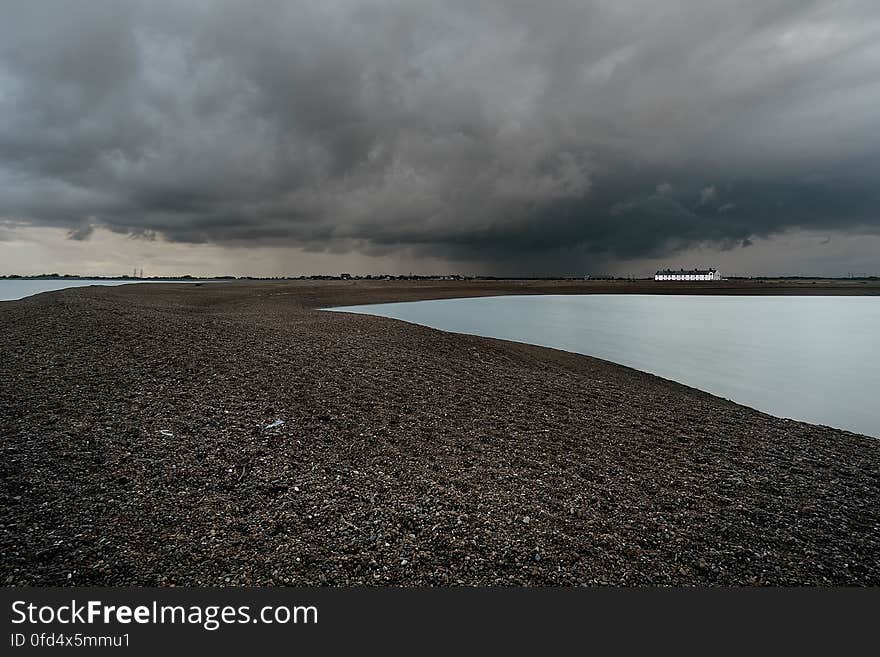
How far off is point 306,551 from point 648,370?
70.7ft

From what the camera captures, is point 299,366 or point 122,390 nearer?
point 122,390

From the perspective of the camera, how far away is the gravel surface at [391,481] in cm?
541

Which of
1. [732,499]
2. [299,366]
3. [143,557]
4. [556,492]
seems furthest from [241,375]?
[732,499]

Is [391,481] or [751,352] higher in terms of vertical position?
[391,481]

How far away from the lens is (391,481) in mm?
7492

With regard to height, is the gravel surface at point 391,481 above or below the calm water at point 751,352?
above

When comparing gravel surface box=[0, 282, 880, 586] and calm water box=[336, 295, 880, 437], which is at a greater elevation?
gravel surface box=[0, 282, 880, 586]

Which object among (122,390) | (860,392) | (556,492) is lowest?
(860,392)

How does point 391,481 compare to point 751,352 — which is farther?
point 751,352

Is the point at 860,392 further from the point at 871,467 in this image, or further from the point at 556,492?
the point at 556,492

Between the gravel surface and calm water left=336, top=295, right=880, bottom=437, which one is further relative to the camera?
calm water left=336, top=295, right=880, bottom=437

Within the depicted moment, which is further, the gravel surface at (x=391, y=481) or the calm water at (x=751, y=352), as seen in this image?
the calm water at (x=751, y=352)

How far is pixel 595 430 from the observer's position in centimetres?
1067

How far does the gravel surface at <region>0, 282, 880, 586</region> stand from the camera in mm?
5410
